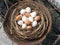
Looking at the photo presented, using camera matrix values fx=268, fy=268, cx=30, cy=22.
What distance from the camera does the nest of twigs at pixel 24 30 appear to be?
1569mm

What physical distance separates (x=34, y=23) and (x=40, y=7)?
11 centimetres

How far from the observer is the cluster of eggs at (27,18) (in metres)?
1.61

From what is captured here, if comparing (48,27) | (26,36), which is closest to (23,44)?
(26,36)

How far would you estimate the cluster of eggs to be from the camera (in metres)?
1.61

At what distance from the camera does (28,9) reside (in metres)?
1.64

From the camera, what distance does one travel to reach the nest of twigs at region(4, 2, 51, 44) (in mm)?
1569

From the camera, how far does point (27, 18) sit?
1.63 meters

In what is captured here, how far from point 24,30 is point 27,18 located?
0.08 m

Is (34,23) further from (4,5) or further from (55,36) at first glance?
(4,5)

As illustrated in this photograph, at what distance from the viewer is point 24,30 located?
1.60m

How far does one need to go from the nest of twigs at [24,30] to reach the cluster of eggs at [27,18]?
0.02 metres

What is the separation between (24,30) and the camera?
1603 mm

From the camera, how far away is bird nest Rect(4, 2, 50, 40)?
1.57m

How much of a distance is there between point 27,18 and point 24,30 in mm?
81
